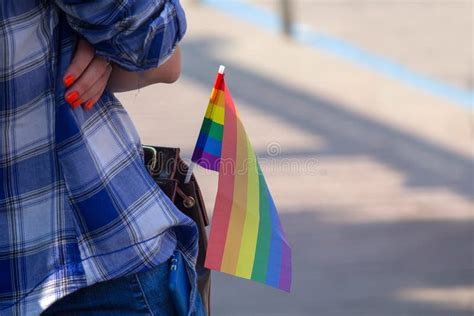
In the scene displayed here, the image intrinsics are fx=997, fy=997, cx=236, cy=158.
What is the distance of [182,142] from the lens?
514 centimetres

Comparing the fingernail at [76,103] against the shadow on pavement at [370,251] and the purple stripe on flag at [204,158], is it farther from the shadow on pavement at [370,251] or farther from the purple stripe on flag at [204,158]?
the shadow on pavement at [370,251]

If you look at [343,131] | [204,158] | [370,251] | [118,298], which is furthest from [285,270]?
[343,131]

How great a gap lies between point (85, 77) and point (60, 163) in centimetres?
16

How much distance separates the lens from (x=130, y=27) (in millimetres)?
1701

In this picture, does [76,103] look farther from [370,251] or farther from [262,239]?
[370,251]

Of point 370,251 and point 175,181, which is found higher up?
point 175,181

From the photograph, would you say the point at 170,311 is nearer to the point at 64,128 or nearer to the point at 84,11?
the point at 64,128

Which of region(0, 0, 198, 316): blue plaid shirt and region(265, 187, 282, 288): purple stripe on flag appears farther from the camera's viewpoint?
region(265, 187, 282, 288): purple stripe on flag

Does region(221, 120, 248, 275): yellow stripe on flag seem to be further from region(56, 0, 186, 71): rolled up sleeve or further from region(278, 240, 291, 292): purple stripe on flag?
region(56, 0, 186, 71): rolled up sleeve

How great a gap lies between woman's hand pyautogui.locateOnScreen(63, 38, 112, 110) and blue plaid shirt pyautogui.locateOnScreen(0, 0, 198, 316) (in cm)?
2

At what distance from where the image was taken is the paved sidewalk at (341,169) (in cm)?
398

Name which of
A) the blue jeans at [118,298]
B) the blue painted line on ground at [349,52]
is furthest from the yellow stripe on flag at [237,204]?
the blue painted line on ground at [349,52]

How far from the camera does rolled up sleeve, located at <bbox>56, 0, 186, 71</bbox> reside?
167 cm

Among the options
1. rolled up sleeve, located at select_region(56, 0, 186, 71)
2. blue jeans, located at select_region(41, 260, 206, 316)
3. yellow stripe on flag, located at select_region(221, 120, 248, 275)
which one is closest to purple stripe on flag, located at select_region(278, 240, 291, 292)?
yellow stripe on flag, located at select_region(221, 120, 248, 275)
